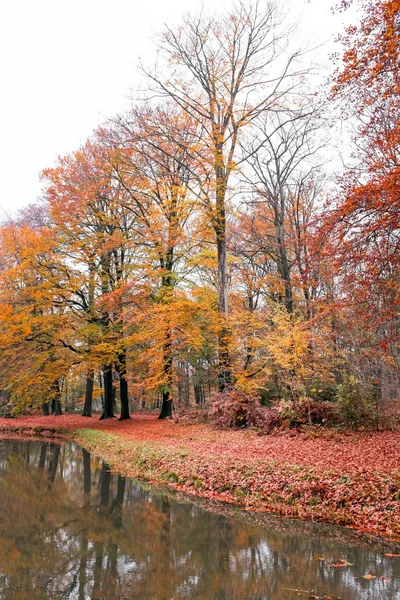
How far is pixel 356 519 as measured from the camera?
6801 mm

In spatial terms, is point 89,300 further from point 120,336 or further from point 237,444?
point 237,444

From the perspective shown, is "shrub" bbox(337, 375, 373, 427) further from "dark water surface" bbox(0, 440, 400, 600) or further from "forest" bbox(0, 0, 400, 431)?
"dark water surface" bbox(0, 440, 400, 600)

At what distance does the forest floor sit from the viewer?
705 centimetres

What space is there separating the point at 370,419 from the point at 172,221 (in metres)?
11.2

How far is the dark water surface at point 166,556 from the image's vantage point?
4566 millimetres

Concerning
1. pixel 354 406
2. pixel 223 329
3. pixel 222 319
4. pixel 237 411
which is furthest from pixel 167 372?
pixel 354 406

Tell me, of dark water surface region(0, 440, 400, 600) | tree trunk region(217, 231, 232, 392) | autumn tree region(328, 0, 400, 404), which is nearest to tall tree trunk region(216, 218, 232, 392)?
tree trunk region(217, 231, 232, 392)

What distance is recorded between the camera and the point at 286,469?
862 cm

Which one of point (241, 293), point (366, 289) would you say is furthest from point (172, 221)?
point (366, 289)

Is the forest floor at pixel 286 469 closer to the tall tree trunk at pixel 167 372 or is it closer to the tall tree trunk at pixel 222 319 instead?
the tall tree trunk at pixel 222 319

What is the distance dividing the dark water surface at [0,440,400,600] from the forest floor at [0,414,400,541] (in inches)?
25.9

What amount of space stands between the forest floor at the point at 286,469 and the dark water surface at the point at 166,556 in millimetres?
658

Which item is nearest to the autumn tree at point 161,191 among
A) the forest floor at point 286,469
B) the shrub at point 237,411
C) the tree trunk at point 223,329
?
the tree trunk at point 223,329

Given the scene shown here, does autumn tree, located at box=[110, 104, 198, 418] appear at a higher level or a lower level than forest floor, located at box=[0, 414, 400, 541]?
higher
